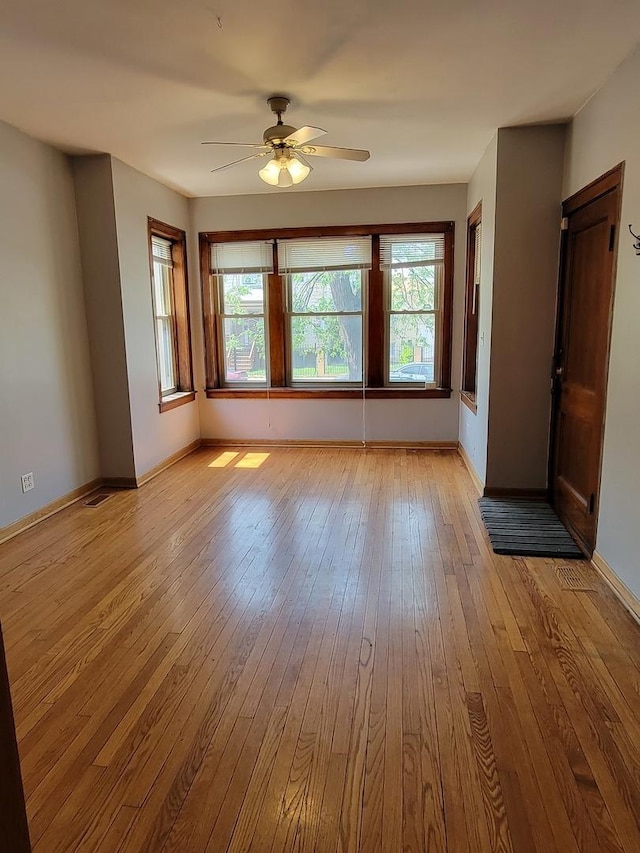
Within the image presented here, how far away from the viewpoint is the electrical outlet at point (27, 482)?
3795mm

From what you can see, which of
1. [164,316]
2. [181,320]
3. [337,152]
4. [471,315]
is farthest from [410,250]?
[164,316]

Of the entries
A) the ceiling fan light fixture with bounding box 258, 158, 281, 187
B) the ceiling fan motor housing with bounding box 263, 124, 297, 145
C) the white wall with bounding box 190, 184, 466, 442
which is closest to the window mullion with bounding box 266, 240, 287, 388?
the white wall with bounding box 190, 184, 466, 442

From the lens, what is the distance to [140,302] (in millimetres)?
4758

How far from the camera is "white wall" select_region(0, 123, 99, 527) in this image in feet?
11.9

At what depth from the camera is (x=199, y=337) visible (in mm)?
6082

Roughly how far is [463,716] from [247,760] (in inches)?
30.2

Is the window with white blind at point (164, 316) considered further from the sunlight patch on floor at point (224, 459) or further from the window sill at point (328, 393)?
the sunlight patch on floor at point (224, 459)

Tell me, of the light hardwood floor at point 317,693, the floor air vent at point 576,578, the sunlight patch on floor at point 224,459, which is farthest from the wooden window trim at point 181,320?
the floor air vent at point 576,578

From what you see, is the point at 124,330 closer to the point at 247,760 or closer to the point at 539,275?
the point at 539,275

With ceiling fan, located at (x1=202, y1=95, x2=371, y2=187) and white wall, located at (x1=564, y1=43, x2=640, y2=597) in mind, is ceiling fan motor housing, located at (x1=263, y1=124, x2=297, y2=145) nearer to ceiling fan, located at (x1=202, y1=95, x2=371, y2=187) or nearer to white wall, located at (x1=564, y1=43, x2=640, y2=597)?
ceiling fan, located at (x1=202, y1=95, x2=371, y2=187)

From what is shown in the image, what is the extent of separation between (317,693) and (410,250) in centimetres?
466

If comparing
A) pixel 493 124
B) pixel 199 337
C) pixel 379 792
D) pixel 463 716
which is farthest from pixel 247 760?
pixel 199 337

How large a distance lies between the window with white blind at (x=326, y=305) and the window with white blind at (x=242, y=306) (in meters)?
0.26

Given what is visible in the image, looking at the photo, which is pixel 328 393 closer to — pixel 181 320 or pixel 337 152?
pixel 181 320
